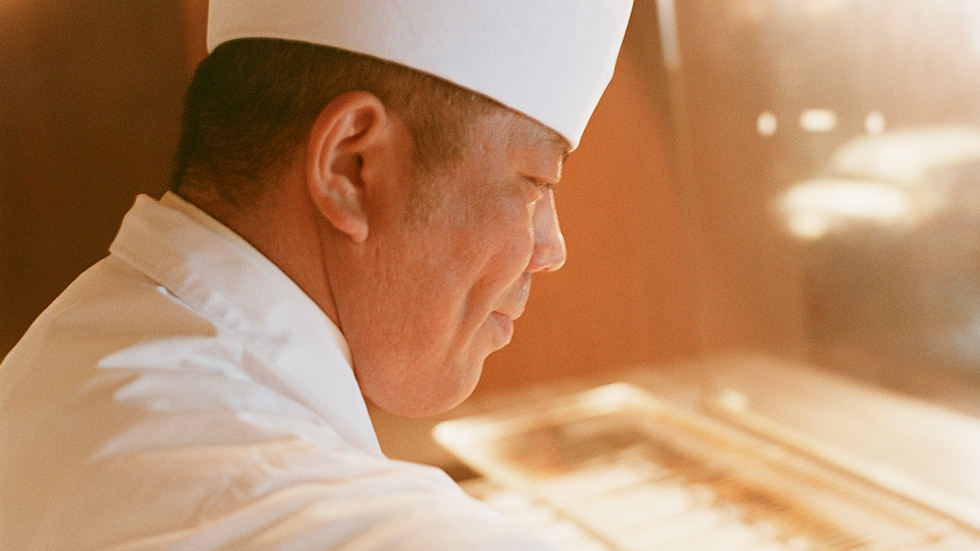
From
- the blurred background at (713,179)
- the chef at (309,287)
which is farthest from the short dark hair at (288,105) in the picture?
the blurred background at (713,179)

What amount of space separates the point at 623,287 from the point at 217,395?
1331 millimetres

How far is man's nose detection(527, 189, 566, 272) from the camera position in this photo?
544 millimetres

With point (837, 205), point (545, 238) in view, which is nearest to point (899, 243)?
point (837, 205)

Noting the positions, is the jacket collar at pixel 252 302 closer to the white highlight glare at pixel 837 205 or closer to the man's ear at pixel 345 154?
the man's ear at pixel 345 154

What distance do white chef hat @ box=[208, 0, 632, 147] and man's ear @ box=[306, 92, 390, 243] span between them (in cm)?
4

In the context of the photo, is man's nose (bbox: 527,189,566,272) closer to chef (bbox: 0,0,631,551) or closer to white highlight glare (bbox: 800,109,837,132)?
chef (bbox: 0,0,631,551)

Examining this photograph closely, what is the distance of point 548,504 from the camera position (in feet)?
3.21

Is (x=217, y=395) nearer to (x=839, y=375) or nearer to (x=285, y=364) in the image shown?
(x=285, y=364)

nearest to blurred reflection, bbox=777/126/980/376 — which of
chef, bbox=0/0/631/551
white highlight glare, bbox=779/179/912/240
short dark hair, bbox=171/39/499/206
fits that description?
white highlight glare, bbox=779/179/912/240

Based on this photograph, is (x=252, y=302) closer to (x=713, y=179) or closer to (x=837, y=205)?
(x=837, y=205)

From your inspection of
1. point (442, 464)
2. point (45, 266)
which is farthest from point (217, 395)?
point (45, 266)

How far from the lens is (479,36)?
1.65 feet

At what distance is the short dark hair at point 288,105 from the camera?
0.47 meters

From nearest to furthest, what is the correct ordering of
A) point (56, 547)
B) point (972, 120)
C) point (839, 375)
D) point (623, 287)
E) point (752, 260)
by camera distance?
point (56, 547), point (972, 120), point (839, 375), point (752, 260), point (623, 287)
